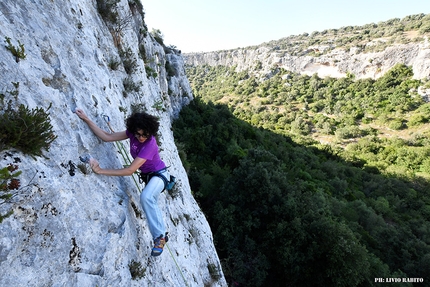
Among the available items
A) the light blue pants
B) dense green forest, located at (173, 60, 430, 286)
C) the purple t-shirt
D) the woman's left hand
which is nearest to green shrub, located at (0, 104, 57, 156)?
the woman's left hand

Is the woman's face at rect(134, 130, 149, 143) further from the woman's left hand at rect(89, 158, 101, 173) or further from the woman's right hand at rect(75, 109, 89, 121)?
the woman's right hand at rect(75, 109, 89, 121)

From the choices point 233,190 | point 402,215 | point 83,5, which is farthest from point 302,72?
point 83,5

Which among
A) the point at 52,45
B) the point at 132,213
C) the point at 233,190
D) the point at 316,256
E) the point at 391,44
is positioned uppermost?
the point at 391,44

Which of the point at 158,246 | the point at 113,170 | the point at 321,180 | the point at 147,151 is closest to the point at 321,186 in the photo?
the point at 321,180

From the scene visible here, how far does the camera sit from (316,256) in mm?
13547

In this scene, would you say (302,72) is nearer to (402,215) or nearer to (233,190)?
(402,215)

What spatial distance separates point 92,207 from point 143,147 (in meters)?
1.17

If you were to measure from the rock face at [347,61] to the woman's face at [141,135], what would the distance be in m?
81.3

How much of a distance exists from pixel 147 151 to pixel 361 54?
90.0 meters

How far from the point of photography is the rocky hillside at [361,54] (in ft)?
204

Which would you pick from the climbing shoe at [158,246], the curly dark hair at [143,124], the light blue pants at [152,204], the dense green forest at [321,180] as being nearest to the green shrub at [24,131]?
the curly dark hair at [143,124]

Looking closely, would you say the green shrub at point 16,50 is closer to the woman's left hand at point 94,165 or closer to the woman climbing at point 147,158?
the woman climbing at point 147,158

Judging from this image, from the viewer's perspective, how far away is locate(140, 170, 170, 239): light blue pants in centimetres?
372

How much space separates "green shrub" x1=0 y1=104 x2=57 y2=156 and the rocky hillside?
272 ft
